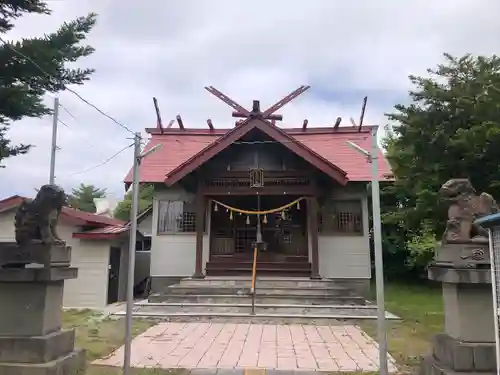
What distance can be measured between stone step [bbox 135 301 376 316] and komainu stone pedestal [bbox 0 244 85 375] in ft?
18.2

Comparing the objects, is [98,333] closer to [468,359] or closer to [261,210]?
[468,359]

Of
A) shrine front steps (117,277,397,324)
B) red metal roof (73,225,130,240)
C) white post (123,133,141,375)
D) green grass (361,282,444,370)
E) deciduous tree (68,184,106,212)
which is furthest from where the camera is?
deciduous tree (68,184,106,212)

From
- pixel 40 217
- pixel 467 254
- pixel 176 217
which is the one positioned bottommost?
pixel 467 254

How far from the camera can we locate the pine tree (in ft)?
21.8

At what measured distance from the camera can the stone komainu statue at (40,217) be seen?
540cm

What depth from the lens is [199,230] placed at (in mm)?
13984

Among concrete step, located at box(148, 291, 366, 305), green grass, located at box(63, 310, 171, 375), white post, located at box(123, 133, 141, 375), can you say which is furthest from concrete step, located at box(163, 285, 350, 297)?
white post, located at box(123, 133, 141, 375)

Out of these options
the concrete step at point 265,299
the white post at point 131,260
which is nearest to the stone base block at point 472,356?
the white post at point 131,260

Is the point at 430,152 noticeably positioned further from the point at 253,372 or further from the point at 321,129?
the point at 321,129

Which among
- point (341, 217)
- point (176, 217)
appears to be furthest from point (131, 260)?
point (341, 217)

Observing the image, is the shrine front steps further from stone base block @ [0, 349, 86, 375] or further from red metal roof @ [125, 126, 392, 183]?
stone base block @ [0, 349, 86, 375]

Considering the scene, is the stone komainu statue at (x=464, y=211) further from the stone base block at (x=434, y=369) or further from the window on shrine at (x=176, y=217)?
the window on shrine at (x=176, y=217)

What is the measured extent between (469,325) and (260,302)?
6938mm

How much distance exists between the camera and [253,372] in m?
5.70
